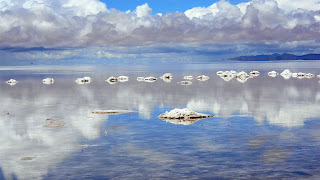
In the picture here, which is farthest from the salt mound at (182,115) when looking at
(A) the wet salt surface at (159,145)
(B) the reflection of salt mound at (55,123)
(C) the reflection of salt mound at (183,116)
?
(B) the reflection of salt mound at (55,123)

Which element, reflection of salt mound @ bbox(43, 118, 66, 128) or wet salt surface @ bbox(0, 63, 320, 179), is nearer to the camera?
wet salt surface @ bbox(0, 63, 320, 179)

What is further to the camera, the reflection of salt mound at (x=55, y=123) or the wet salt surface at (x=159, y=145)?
the reflection of salt mound at (x=55, y=123)

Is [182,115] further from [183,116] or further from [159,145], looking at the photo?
[159,145]

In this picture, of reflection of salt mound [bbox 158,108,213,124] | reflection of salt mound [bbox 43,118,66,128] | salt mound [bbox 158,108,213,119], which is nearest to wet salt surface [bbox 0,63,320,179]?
reflection of salt mound [bbox 43,118,66,128]

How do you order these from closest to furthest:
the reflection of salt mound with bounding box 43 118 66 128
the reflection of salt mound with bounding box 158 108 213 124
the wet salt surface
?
the wet salt surface < the reflection of salt mound with bounding box 43 118 66 128 < the reflection of salt mound with bounding box 158 108 213 124

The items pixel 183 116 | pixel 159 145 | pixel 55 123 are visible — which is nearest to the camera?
pixel 159 145

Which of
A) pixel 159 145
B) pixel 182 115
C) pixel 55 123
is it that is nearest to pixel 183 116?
pixel 182 115

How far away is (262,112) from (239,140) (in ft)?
48.9

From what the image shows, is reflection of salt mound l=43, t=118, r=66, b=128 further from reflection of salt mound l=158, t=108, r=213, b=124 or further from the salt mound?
the salt mound

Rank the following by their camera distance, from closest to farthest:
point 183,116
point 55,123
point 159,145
→ 1. point 159,145
2. point 55,123
3. point 183,116

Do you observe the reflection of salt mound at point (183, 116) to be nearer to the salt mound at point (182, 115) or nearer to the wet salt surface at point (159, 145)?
the salt mound at point (182, 115)

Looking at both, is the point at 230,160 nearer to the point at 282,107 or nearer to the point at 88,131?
the point at 88,131

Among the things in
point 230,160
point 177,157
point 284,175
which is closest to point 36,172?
point 177,157

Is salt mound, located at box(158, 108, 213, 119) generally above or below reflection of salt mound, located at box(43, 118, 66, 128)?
above
